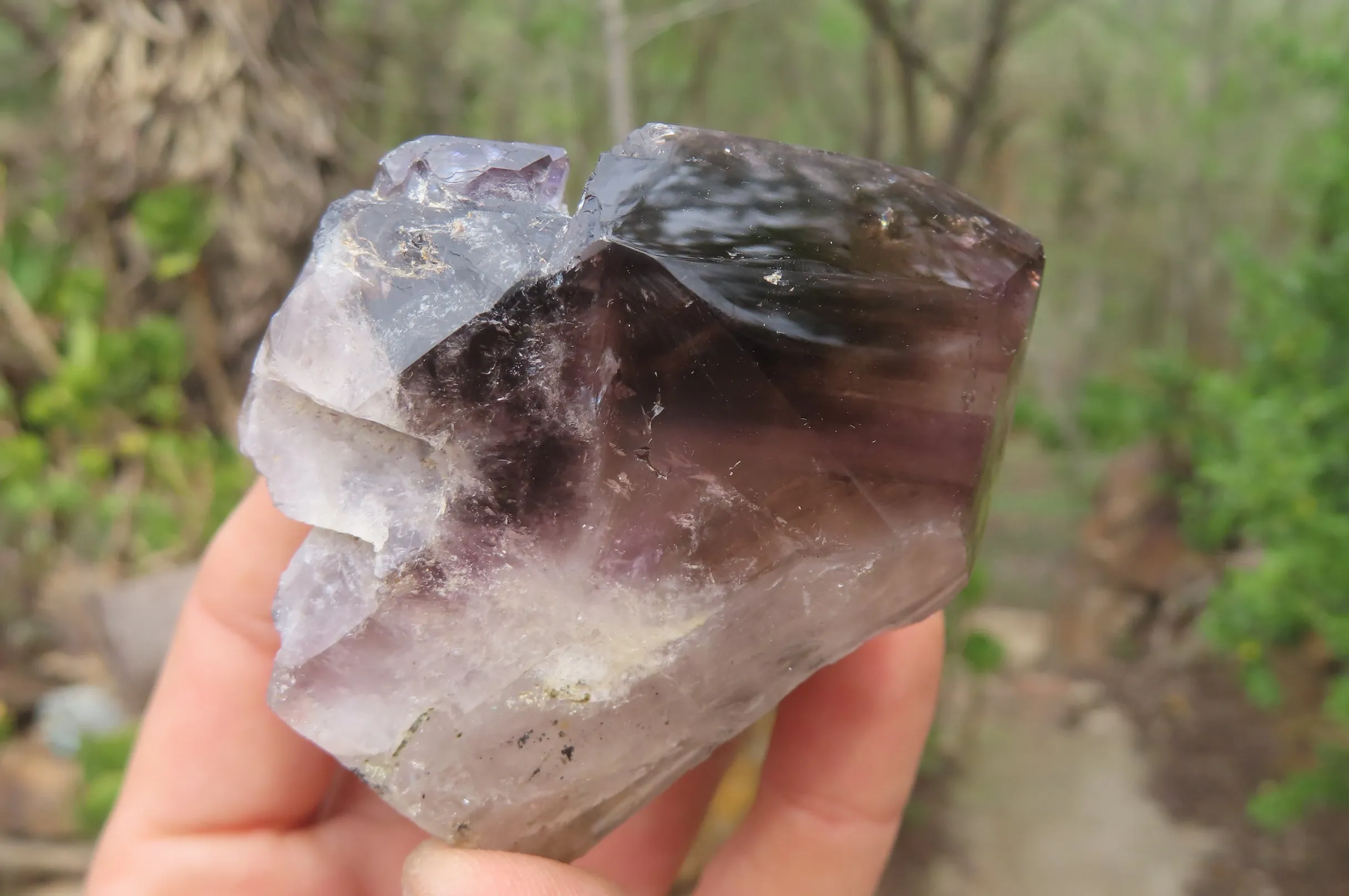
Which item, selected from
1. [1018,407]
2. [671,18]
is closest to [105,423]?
[671,18]

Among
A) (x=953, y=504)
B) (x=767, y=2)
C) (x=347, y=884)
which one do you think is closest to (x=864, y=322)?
(x=953, y=504)

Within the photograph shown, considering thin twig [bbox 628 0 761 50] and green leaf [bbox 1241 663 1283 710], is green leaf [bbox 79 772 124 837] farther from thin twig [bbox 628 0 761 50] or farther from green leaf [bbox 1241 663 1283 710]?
green leaf [bbox 1241 663 1283 710]

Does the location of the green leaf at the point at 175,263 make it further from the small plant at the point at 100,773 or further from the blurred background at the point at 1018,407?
the small plant at the point at 100,773

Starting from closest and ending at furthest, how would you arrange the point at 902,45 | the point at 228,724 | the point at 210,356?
the point at 228,724 < the point at 902,45 < the point at 210,356

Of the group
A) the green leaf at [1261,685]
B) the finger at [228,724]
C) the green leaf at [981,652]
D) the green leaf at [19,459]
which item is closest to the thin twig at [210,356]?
the green leaf at [19,459]

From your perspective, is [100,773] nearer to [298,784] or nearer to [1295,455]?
[298,784]

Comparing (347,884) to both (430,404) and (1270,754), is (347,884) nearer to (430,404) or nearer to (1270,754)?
(430,404)
